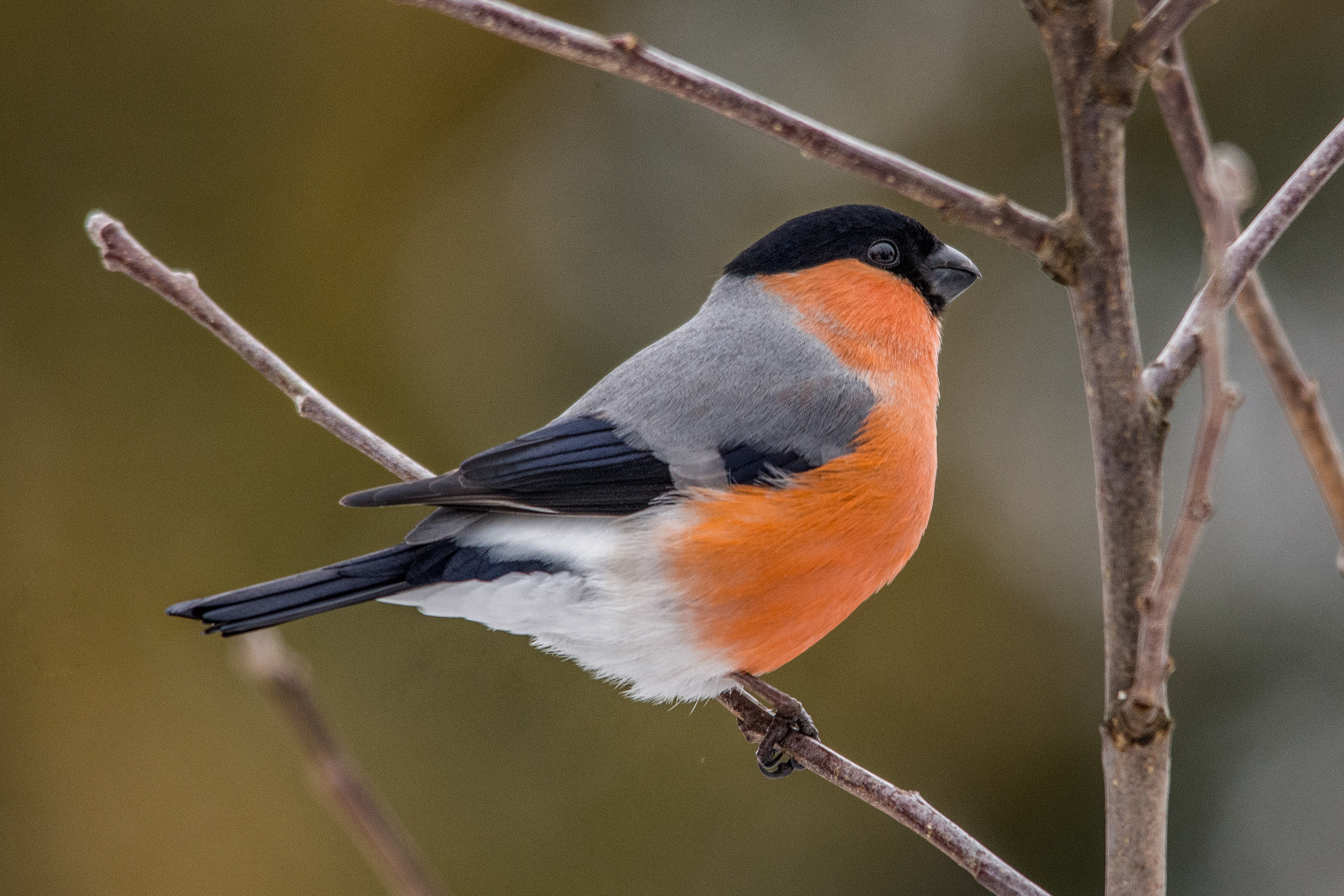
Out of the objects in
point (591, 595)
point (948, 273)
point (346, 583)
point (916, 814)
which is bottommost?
point (916, 814)

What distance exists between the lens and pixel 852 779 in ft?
6.57

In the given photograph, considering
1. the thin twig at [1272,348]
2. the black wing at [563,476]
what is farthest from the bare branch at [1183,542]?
the black wing at [563,476]

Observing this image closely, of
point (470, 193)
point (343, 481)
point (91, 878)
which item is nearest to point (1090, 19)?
point (343, 481)

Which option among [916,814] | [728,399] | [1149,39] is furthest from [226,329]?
[1149,39]

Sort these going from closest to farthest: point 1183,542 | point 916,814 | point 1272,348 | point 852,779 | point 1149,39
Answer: point 1183,542
point 1149,39
point 1272,348
point 916,814
point 852,779

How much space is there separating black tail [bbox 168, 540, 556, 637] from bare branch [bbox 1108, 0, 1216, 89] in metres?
1.36

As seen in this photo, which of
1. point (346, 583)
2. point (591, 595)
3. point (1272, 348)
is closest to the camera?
point (1272, 348)

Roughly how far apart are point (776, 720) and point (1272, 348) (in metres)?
1.22

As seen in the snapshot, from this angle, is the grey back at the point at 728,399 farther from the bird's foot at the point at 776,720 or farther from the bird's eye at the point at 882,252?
the bird's foot at the point at 776,720

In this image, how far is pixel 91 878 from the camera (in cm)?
379

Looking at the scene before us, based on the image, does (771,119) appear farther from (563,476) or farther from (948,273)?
(948,273)

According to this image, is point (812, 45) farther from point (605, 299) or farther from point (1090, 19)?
point (1090, 19)

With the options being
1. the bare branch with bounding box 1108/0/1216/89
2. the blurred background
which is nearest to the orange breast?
the bare branch with bounding box 1108/0/1216/89

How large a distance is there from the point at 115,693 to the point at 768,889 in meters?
2.27
